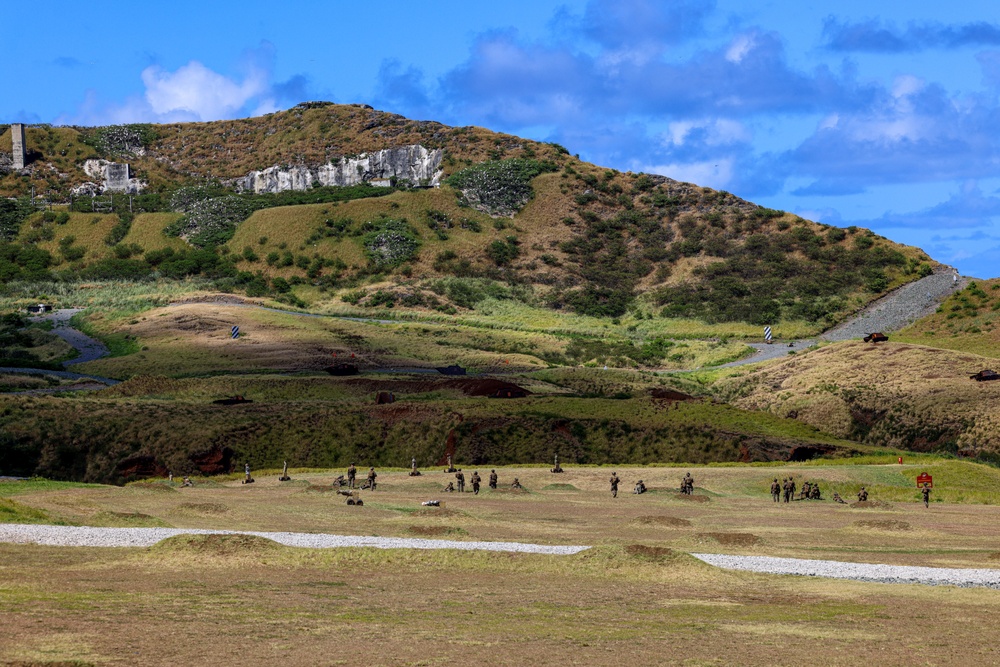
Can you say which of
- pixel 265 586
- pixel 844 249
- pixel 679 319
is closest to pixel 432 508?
Answer: pixel 265 586

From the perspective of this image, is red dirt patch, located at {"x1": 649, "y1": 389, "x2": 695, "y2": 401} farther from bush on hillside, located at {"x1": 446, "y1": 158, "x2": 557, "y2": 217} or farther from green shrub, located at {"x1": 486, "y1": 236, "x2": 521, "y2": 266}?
bush on hillside, located at {"x1": 446, "y1": 158, "x2": 557, "y2": 217}

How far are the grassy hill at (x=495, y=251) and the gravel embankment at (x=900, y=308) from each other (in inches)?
119

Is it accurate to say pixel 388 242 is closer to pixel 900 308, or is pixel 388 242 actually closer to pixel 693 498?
pixel 900 308

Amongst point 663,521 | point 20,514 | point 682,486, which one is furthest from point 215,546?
point 682,486

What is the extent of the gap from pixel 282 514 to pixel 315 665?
2300 centimetres

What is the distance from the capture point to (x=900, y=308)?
14550cm

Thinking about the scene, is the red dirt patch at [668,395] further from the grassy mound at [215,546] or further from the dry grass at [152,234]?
the dry grass at [152,234]

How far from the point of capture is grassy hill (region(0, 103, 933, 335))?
158 m

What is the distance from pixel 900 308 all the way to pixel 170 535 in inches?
4968

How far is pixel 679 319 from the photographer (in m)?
154

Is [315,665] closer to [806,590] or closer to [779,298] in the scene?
[806,590]

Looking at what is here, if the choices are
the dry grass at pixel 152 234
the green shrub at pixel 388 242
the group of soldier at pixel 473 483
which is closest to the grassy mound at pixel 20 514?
the group of soldier at pixel 473 483

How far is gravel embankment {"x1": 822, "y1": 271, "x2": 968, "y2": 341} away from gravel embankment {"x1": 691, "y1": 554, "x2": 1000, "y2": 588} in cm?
10800

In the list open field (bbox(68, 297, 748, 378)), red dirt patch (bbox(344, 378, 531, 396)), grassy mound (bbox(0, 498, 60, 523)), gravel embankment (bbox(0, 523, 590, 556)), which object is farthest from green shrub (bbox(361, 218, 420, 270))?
gravel embankment (bbox(0, 523, 590, 556))
